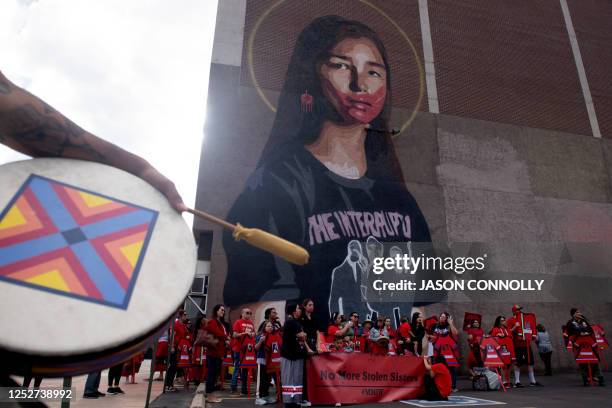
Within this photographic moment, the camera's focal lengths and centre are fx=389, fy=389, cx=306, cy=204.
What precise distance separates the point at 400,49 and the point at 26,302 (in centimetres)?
1846

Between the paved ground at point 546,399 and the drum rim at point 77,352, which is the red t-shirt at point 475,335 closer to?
the paved ground at point 546,399

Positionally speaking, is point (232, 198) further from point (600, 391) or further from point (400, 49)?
point (600, 391)

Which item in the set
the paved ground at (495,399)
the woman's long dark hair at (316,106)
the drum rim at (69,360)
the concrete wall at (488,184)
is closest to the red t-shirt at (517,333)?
the paved ground at (495,399)

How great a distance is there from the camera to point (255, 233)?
2.16 meters

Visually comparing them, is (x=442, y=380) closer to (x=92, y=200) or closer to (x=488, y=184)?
(x=92, y=200)

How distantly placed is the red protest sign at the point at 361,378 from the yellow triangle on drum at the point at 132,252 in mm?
5884

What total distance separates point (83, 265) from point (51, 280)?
0.13 meters

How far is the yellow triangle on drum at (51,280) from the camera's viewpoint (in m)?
1.50

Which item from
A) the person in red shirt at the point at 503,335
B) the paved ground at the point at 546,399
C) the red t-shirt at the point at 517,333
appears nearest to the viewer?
the paved ground at the point at 546,399

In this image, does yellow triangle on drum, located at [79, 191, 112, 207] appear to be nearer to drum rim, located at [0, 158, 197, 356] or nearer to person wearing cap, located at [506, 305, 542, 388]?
drum rim, located at [0, 158, 197, 356]

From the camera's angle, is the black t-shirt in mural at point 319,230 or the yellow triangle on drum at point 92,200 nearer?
the yellow triangle on drum at point 92,200

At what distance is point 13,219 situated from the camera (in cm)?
161

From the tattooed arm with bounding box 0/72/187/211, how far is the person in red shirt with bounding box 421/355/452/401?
23.4 ft

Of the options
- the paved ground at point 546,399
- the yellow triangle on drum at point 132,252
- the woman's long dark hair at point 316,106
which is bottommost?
the paved ground at point 546,399
